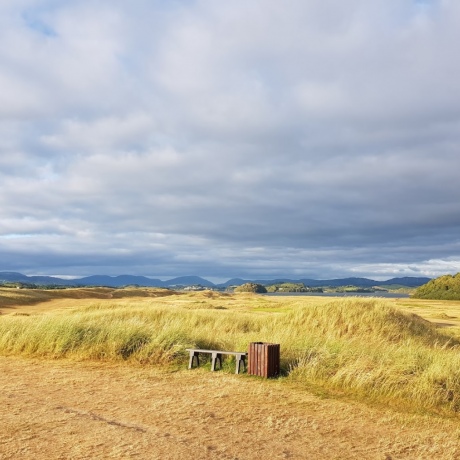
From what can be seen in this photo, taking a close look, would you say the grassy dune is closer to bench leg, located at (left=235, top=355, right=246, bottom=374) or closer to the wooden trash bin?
the wooden trash bin

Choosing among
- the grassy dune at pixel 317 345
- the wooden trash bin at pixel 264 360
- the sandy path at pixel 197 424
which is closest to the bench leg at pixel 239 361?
the wooden trash bin at pixel 264 360

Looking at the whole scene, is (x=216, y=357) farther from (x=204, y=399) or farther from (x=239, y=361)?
(x=204, y=399)

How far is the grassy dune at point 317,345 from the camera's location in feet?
34.3

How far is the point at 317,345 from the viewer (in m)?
13.4

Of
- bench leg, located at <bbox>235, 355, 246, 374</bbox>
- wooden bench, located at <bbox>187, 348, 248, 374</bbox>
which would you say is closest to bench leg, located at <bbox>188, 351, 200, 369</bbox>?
wooden bench, located at <bbox>187, 348, 248, 374</bbox>

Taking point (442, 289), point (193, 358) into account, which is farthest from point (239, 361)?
point (442, 289)

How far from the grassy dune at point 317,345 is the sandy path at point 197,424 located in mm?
1089

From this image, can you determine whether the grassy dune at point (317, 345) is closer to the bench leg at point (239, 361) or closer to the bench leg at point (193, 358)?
the bench leg at point (193, 358)

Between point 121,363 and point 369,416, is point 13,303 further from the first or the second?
point 369,416

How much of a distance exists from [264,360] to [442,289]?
92075mm

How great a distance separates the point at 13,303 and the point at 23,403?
142 ft

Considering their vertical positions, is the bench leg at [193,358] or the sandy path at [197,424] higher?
the bench leg at [193,358]

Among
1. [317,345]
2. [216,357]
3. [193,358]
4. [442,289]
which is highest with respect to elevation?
[442,289]

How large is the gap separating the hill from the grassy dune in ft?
241
